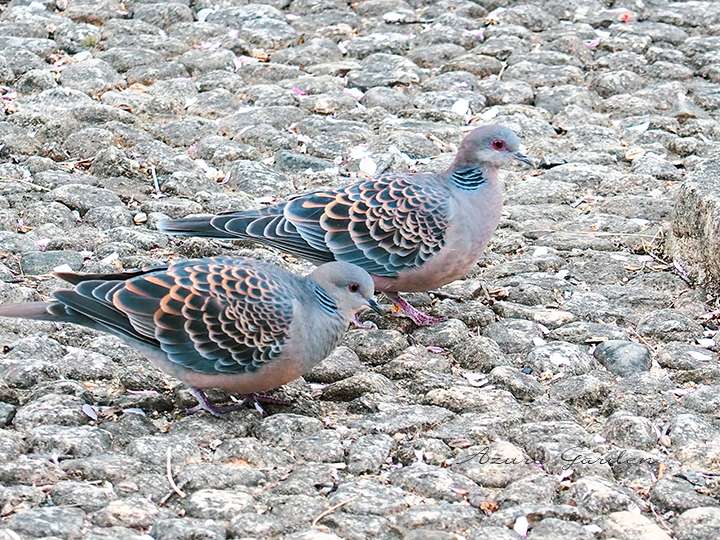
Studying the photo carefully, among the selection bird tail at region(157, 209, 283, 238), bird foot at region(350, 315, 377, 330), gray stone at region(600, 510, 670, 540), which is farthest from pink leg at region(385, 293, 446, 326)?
gray stone at region(600, 510, 670, 540)

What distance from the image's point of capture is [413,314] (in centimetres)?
623

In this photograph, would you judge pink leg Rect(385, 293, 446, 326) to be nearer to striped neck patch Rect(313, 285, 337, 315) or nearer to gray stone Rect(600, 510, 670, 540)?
striped neck patch Rect(313, 285, 337, 315)

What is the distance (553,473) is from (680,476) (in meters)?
0.45

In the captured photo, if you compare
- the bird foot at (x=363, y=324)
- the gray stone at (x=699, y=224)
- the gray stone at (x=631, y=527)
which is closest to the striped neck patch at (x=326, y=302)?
the bird foot at (x=363, y=324)

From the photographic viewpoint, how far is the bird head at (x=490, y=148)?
6484mm

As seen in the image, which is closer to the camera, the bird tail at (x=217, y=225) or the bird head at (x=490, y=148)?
the bird tail at (x=217, y=225)

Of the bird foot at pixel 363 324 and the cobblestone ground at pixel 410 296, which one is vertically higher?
the cobblestone ground at pixel 410 296

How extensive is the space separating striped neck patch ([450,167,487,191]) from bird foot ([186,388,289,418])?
168cm

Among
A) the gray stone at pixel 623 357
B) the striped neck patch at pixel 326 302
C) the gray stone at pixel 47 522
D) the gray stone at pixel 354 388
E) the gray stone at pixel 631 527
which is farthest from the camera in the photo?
the gray stone at pixel 623 357

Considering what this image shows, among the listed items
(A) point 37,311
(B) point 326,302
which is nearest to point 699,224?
(B) point 326,302

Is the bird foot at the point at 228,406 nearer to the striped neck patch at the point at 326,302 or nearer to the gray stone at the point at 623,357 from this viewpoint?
the striped neck patch at the point at 326,302

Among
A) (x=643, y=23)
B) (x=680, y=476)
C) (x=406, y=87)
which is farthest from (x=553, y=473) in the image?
(x=643, y=23)

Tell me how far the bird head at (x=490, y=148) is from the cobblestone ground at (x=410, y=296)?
0.61 meters

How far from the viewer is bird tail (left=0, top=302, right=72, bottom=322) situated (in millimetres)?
5023
